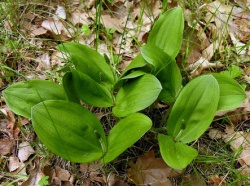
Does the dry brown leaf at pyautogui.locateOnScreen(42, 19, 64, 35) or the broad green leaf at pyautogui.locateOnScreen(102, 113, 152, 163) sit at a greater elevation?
the dry brown leaf at pyautogui.locateOnScreen(42, 19, 64, 35)

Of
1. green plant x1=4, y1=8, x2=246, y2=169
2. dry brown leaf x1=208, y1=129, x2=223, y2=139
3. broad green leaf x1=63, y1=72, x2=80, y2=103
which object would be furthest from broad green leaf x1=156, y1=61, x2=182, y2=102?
broad green leaf x1=63, y1=72, x2=80, y2=103

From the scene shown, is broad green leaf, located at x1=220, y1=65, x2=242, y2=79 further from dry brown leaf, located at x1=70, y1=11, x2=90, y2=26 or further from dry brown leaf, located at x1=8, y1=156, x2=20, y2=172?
dry brown leaf, located at x1=8, y1=156, x2=20, y2=172

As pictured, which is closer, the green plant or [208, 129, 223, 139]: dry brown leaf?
the green plant

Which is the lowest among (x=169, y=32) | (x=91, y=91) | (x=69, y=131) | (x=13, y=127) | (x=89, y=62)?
(x=13, y=127)

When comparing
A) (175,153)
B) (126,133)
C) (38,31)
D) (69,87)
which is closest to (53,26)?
(38,31)

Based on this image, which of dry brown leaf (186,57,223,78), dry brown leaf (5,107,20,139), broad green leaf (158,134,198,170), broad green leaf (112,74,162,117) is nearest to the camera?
broad green leaf (158,134,198,170)

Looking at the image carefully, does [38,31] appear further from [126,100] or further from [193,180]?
[193,180]
